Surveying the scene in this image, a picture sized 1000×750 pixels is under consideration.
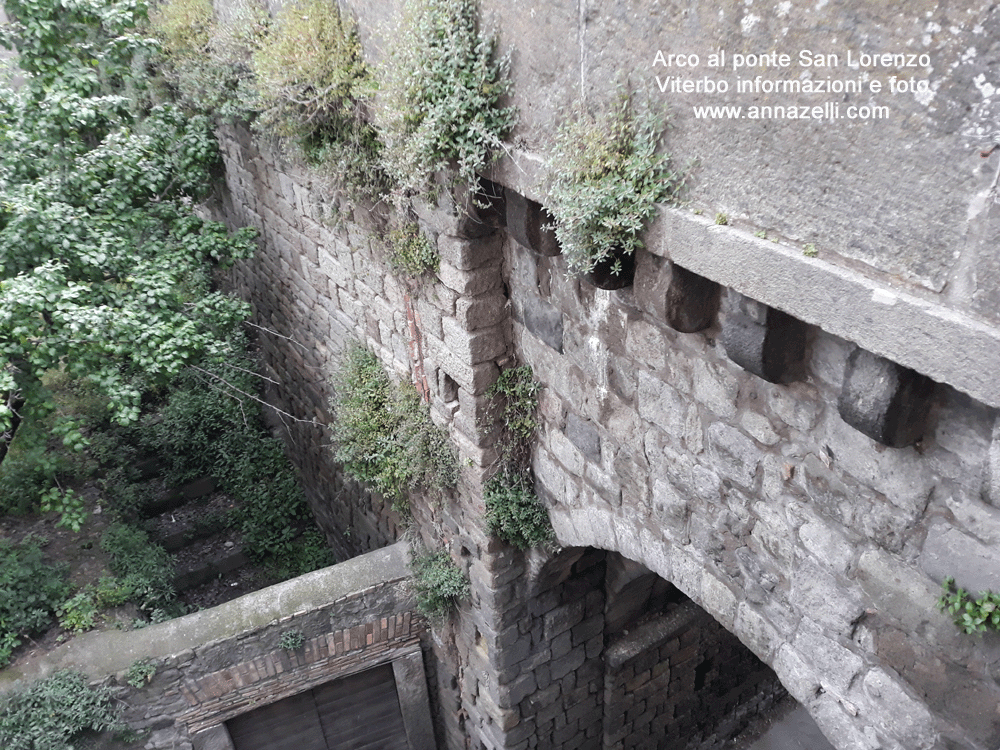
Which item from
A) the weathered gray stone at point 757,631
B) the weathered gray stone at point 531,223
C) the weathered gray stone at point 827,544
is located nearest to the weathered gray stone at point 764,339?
the weathered gray stone at point 827,544

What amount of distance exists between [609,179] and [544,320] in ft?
3.68

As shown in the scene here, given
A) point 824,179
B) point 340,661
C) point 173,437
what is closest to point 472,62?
point 824,179

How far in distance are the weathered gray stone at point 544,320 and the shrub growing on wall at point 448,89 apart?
631 mm

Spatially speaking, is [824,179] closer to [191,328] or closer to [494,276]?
[494,276]

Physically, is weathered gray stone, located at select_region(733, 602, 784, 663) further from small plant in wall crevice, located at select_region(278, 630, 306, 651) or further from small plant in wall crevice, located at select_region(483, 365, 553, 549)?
small plant in wall crevice, located at select_region(278, 630, 306, 651)

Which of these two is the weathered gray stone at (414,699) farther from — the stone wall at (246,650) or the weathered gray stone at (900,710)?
the weathered gray stone at (900,710)

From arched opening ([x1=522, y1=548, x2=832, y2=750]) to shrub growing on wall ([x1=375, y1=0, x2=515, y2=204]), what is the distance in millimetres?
2213

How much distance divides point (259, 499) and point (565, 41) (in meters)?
5.68

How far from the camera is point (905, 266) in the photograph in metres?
1.60

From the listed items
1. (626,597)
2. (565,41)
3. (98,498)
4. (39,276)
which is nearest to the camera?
(565,41)

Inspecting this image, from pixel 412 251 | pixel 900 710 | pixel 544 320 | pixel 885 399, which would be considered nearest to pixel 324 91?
pixel 412 251

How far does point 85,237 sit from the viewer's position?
449 centimetres

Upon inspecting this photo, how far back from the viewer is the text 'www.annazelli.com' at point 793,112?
158 centimetres

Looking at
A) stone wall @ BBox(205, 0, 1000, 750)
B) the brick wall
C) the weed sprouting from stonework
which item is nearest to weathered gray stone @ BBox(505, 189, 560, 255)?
stone wall @ BBox(205, 0, 1000, 750)
